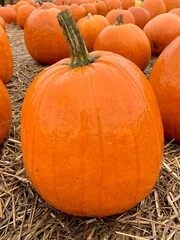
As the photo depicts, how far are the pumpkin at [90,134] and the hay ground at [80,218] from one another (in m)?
0.09

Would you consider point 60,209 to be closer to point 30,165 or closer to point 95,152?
point 30,165

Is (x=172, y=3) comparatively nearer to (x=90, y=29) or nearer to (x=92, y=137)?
(x=90, y=29)

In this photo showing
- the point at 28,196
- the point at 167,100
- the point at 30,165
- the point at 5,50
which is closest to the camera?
the point at 30,165

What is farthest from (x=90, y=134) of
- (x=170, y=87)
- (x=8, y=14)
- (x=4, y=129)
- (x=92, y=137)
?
(x=8, y=14)

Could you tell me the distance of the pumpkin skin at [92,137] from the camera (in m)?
1.45

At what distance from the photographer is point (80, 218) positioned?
Answer: 1.72 metres

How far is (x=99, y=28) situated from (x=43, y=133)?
2.99 m

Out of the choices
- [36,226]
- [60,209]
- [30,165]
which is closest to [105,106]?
[30,165]

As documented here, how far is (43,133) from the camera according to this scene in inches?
59.5

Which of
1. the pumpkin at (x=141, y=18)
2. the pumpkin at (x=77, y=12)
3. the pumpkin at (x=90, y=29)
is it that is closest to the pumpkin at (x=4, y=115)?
the pumpkin at (x=90, y=29)

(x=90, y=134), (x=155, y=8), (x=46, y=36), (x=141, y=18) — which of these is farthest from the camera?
(x=155, y=8)

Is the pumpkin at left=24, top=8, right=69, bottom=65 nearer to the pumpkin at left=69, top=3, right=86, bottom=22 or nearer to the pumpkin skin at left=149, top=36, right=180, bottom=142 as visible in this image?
the pumpkin skin at left=149, top=36, right=180, bottom=142

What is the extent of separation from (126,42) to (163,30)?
96cm

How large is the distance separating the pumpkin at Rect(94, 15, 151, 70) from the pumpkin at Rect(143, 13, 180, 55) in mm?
725
